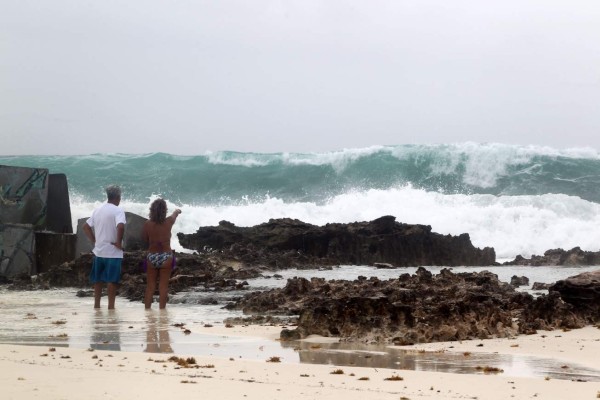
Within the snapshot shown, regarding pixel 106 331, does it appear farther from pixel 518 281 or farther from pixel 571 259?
pixel 571 259

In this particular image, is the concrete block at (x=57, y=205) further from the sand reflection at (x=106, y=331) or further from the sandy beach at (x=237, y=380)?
the sandy beach at (x=237, y=380)

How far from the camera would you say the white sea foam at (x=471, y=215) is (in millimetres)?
27453

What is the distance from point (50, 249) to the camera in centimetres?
1711

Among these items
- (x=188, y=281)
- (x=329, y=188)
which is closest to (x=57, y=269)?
(x=188, y=281)

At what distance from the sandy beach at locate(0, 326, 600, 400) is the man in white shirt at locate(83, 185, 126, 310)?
459cm

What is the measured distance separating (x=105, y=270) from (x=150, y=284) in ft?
2.04

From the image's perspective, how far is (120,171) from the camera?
1796 inches

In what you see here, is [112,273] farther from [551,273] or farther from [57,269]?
[551,273]

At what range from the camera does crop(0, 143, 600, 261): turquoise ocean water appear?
98.7ft

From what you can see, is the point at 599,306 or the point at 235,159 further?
the point at 235,159

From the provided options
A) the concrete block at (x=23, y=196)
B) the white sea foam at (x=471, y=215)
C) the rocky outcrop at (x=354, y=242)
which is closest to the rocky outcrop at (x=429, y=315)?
the concrete block at (x=23, y=196)

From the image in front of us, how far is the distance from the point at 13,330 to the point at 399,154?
3471 cm

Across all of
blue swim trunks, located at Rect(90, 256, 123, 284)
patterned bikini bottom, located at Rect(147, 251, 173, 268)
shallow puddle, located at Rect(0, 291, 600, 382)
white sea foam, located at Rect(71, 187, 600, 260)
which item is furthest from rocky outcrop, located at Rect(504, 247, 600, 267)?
blue swim trunks, located at Rect(90, 256, 123, 284)

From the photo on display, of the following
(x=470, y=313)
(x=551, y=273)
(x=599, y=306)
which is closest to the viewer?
(x=470, y=313)
